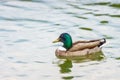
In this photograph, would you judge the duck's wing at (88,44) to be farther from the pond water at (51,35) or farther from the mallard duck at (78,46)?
the pond water at (51,35)

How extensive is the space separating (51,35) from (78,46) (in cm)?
158

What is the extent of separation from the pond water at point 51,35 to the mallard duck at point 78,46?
30cm

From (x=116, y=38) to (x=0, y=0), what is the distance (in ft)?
27.5

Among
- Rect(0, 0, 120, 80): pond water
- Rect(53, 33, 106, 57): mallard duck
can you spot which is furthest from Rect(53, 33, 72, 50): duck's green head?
Rect(0, 0, 120, 80): pond water

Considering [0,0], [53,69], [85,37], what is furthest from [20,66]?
[0,0]

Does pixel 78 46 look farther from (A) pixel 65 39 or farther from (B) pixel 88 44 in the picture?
(A) pixel 65 39

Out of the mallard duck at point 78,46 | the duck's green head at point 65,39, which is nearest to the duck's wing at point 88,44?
the mallard duck at point 78,46

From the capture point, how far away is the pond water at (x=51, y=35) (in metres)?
19.1

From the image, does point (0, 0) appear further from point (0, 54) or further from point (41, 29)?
point (0, 54)

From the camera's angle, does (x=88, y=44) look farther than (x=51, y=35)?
No

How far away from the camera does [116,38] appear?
22578 mm

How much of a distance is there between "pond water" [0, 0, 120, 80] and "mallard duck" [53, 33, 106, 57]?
0.99ft

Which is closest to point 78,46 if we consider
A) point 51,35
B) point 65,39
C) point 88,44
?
point 88,44

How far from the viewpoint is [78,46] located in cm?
2194
